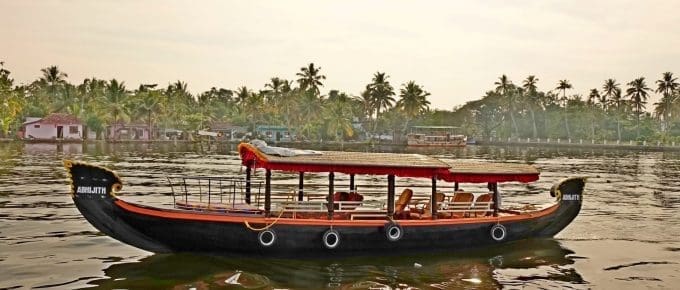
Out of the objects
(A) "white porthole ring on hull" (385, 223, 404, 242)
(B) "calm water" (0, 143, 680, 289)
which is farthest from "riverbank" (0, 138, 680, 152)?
(A) "white porthole ring on hull" (385, 223, 404, 242)

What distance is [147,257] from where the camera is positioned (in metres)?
13.0

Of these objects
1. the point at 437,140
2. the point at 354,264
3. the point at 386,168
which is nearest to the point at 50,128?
the point at 437,140

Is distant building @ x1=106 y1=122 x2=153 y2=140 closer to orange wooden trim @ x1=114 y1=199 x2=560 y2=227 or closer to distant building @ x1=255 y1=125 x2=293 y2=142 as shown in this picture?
distant building @ x1=255 y1=125 x2=293 y2=142

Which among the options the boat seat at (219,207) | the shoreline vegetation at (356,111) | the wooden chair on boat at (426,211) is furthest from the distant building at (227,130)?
the boat seat at (219,207)

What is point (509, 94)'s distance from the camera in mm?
101562

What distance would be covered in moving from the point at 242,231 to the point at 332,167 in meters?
2.05

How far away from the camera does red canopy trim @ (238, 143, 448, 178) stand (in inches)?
468

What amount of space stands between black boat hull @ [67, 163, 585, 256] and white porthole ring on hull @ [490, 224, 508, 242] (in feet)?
1.56

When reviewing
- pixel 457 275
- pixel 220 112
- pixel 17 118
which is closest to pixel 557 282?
pixel 457 275

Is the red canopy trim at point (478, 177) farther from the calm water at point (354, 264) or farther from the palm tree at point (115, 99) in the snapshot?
the palm tree at point (115, 99)

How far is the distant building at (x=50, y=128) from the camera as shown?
72250mm

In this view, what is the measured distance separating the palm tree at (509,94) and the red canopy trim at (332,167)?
91954mm

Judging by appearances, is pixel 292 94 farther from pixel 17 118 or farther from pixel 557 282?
pixel 557 282

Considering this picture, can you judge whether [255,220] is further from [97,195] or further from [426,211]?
[426,211]
